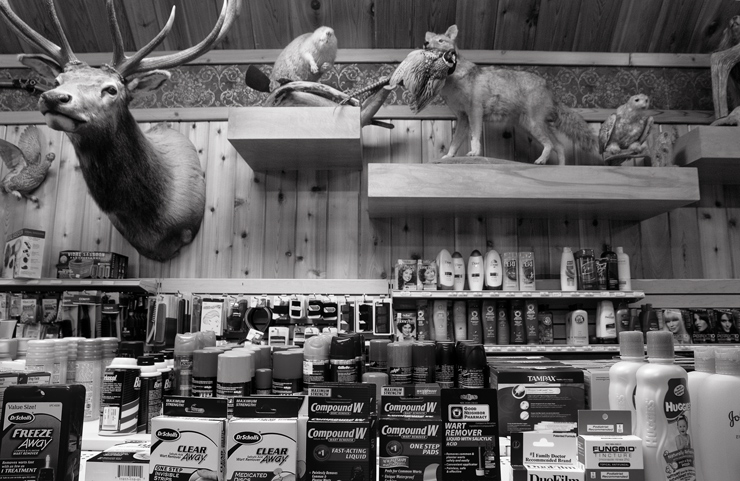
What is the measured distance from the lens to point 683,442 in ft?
3.69

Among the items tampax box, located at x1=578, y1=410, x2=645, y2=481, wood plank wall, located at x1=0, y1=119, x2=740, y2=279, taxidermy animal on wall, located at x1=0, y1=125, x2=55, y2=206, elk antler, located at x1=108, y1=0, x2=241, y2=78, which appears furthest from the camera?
taxidermy animal on wall, located at x1=0, y1=125, x2=55, y2=206

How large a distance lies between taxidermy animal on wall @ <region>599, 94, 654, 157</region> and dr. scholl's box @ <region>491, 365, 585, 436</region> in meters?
2.42

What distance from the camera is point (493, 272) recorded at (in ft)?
11.2

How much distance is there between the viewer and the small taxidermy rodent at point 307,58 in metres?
3.35

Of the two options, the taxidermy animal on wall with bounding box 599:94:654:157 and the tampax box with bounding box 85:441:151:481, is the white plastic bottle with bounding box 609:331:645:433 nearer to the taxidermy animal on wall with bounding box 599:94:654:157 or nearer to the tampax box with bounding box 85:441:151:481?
the tampax box with bounding box 85:441:151:481

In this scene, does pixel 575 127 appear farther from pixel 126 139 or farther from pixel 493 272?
pixel 126 139

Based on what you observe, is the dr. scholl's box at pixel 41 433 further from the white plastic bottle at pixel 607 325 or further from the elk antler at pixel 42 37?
the white plastic bottle at pixel 607 325

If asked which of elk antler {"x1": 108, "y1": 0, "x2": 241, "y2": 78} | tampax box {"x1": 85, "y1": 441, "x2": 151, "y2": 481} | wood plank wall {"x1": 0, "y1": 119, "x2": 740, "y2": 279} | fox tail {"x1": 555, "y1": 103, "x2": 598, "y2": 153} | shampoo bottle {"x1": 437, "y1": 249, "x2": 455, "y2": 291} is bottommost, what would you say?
tampax box {"x1": 85, "y1": 441, "x2": 151, "y2": 481}

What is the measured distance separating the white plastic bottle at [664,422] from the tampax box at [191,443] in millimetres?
848

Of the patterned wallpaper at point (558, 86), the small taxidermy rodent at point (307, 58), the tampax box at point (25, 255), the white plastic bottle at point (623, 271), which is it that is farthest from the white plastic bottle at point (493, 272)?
the tampax box at point (25, 255)

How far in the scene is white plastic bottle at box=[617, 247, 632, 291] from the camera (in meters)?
3.44

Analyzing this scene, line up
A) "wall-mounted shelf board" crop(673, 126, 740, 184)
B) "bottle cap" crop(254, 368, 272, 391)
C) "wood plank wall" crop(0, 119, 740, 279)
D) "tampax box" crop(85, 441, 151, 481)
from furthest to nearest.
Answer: "wood plank wall" crop(0, 119, 740, 279) → "wall-mounted shelf board" crop(673, 126, 740, 184) → "bottle cap" crop(254, 368, 272, 391) → "tampax box" crop(85, 441, 151, 481)

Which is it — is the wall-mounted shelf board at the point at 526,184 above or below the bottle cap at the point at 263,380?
above

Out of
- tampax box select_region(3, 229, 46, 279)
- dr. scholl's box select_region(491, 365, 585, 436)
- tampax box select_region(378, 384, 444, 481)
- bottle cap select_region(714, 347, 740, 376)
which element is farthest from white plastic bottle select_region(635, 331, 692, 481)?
tampax box select_region(3, 229, 46, 279)
